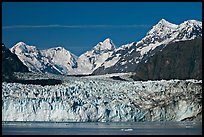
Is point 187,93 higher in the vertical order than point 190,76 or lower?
lower

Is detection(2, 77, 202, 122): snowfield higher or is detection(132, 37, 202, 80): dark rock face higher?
detection(132, 37, 202, 80): dark rock face

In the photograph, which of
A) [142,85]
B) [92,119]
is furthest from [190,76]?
[92,119]

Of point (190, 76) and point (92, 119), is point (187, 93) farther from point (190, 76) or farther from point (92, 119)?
point (190, 76)

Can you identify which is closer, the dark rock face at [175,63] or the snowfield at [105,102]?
the snowfield at [105,102]

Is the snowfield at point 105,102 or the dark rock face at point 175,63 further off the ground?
the dark rock face at point 175,63

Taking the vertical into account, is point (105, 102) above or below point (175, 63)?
below
